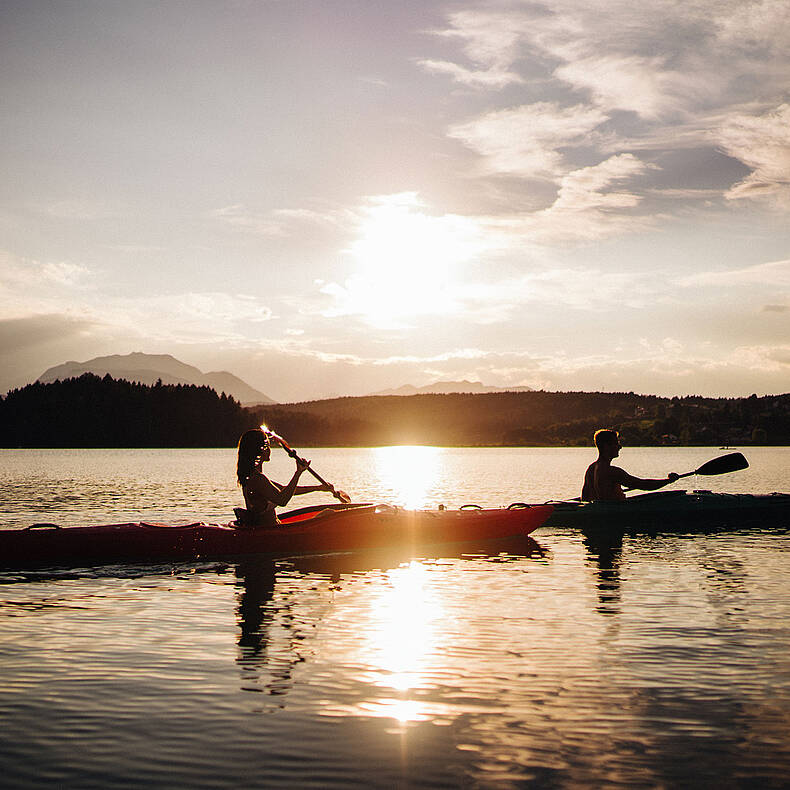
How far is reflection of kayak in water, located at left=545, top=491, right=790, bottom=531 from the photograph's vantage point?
20922 millimetres

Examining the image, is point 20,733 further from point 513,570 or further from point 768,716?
point 513,570

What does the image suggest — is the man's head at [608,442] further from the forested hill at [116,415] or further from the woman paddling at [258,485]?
the forested hill at [116,415]

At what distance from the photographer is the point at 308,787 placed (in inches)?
223

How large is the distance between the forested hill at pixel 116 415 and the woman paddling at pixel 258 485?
152547mm

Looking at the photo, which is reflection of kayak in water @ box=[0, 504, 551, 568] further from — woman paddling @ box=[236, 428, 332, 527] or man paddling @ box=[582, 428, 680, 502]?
man paddling @ box=[582, 428, 680, 502]

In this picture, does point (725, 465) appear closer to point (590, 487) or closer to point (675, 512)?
point (675, 512)

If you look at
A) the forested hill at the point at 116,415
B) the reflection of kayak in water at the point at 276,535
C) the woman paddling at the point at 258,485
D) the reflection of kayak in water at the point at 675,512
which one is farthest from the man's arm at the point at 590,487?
A: the forested hill at the point at 116,415

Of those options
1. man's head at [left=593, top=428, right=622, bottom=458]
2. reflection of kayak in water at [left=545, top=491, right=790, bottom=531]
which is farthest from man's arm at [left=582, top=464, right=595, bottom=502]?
man's head at [left=593, top=428, right=622, bottom=458]

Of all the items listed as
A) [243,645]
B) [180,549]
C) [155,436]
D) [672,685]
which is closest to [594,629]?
[672,685]

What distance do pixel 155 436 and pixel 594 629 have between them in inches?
6388

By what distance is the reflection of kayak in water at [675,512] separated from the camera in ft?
68.6

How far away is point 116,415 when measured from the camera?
162 metres

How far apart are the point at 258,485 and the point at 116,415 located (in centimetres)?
15441

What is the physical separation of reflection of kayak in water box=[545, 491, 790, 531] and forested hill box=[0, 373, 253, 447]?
151 metres
